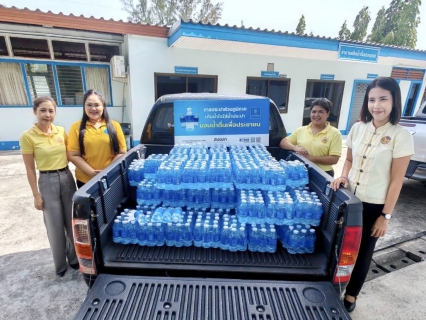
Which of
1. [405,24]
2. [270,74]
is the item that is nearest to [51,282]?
[270,74]

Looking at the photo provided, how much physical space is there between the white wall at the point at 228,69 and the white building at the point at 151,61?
0.10 feet

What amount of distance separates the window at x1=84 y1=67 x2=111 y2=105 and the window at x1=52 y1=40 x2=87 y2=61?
44cm

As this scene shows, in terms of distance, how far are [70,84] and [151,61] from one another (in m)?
3.13

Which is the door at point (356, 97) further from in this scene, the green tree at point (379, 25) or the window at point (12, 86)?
the green tree at point (379, 25)

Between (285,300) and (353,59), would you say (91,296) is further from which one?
(353,59)

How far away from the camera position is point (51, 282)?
9.02 feet

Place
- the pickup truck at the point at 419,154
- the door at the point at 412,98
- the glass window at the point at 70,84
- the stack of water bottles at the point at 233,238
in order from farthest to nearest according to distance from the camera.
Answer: the door at the point at 412,98, the glass window at the point at 70,84, the pickup truck at the point at 419,154, the stack of water bottles at the point at 233,238

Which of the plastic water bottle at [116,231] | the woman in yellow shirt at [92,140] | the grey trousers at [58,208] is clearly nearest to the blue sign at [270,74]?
the woman in yellow shirt at [92,140]

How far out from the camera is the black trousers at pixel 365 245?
208cm

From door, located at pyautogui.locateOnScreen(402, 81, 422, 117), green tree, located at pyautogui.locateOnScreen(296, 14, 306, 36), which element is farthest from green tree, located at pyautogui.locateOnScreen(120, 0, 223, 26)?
door, located at pyautogui.locateOnScreen(402, 81, 422, 117)

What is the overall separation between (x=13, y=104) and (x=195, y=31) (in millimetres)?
6573

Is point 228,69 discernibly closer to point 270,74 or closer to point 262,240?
point 270,74

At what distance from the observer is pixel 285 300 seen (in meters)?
1.59

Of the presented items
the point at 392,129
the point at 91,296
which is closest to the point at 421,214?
the point at 392,129
